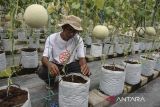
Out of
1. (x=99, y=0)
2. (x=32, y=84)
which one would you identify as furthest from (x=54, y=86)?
(x=99, y=0)

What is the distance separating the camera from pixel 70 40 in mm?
2504

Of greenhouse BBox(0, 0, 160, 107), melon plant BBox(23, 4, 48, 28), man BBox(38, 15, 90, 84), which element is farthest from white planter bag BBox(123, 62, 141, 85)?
melon plant BBox(23, 4, 48, 28)

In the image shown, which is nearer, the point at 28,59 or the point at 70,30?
the point at 70,30

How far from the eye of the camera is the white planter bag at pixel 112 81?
261 centimetres

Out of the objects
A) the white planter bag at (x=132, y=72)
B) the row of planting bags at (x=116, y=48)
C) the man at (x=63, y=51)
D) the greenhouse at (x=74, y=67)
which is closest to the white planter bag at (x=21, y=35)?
the row of planting bags at (x=116, y=48)

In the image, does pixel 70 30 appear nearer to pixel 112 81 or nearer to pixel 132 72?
pixel 112 81

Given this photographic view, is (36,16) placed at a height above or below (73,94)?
above

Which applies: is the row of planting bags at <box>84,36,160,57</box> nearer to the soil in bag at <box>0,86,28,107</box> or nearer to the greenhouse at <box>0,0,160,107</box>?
the greenhouse at <box>0,0,160,107</box>

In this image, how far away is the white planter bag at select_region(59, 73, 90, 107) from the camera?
6.53 ft

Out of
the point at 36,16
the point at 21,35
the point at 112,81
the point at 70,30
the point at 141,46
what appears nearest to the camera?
the point at 36,16

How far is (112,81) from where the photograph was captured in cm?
262

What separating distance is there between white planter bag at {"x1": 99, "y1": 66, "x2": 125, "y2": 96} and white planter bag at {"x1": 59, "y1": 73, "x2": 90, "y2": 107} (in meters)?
0.62

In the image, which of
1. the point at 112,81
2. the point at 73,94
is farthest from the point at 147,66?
the point at 73,94

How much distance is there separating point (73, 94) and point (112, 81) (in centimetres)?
76
